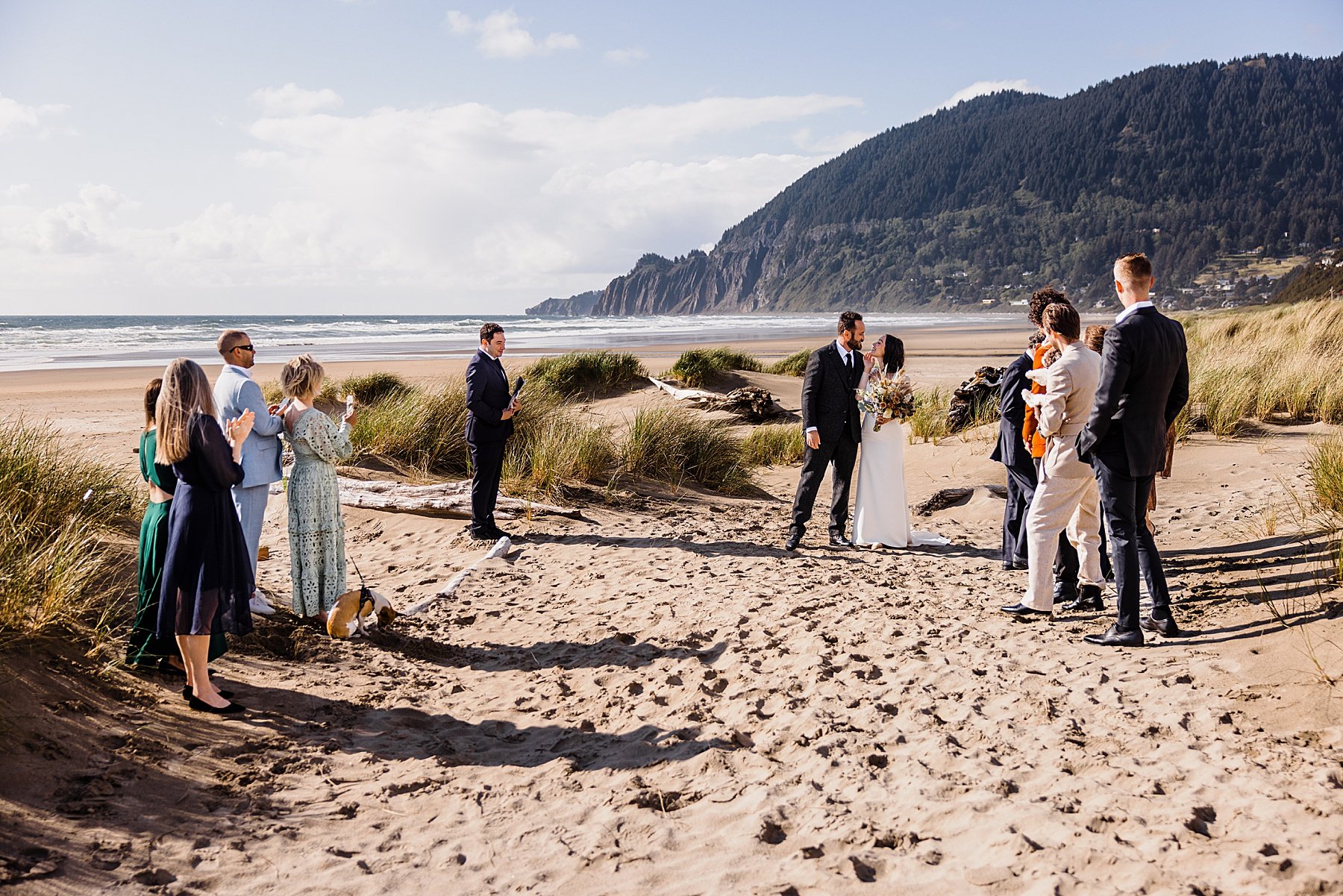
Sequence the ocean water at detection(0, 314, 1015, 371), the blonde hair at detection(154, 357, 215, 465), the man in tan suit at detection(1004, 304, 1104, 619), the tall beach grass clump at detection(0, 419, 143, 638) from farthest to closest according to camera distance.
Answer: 1. the ocean water at detection(0, 314, 1015, 371)
2. the man in tan suit at detection(1004, 304, 1104, 619)
3. the tall beach grass clump at detection(0, 419, 143, 638)
4. the blonde hair at detection(154, 357, 215, 465)

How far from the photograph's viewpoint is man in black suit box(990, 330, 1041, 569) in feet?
20.9

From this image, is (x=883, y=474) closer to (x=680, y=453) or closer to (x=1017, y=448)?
(x=1017, y=448)

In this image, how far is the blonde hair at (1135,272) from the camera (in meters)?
4.73

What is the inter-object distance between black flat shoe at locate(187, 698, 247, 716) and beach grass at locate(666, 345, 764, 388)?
1445 centimetres

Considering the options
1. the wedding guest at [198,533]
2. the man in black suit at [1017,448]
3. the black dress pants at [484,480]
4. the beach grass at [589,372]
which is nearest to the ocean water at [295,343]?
the beach grass at [589,372]

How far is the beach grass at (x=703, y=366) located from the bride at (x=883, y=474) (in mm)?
10709

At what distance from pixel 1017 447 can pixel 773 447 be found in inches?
264

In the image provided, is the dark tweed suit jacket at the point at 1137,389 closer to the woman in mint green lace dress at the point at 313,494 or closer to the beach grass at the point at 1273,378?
the woman in mint green lace dress at the point at 313,494

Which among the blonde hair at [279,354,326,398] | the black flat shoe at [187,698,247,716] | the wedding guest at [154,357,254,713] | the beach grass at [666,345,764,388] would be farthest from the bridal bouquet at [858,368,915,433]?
the beach grass at [666,345,764,388]

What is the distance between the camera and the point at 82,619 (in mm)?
4766

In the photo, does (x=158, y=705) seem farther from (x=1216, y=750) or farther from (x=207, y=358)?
(x=207, y=358)

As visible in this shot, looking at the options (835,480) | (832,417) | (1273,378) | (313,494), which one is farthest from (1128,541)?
(1273,378)

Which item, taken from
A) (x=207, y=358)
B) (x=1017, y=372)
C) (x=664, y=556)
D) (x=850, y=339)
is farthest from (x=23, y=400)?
(x=1017, y=372)

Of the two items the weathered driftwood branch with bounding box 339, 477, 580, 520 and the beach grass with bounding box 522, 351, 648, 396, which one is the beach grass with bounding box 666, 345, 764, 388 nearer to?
the beach grass with bounding box 522, 351, 648, 396
